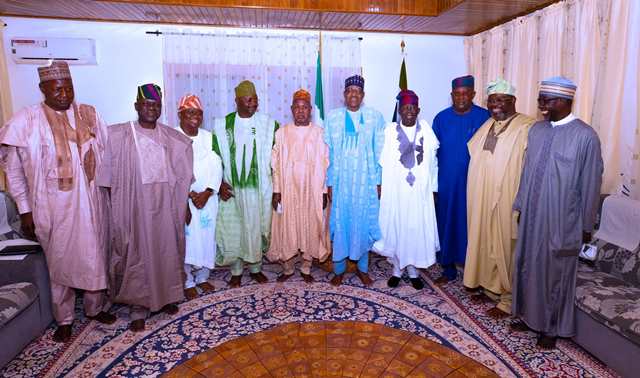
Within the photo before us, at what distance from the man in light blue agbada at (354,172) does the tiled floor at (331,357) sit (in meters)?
1.62

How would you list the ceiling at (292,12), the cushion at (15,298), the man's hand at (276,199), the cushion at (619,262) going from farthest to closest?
the ceiling at (292,12), the man's hand at (276,199), the cushion at (619,262), the cushion at (15,298)

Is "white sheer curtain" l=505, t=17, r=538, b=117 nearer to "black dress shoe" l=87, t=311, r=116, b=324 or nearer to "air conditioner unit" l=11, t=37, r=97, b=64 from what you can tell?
"black dress shoe" l=87, t=311, r=116, b=324

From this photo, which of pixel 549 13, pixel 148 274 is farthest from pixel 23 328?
pixel 549 13

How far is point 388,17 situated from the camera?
4.55 meters

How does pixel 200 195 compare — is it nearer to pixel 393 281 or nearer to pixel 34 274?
pixel 34 274

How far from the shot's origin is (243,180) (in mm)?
3801

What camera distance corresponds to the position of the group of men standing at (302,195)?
277 cm

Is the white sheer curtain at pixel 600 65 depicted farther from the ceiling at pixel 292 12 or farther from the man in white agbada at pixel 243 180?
the man in white agbada at pixel 243 180

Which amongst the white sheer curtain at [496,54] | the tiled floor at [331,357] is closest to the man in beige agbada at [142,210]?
the tiled floor at [331,357]

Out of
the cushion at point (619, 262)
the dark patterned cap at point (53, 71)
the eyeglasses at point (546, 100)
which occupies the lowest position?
the cushion at point (619, 262)

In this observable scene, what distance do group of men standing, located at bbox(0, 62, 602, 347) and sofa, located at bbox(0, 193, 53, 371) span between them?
0.15 metres

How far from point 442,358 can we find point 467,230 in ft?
6.48

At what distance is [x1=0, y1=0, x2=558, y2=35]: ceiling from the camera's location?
410cm

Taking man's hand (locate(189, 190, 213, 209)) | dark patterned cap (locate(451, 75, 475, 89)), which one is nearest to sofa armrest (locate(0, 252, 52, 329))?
man's hand (locate(189, 190, 213, 209))
